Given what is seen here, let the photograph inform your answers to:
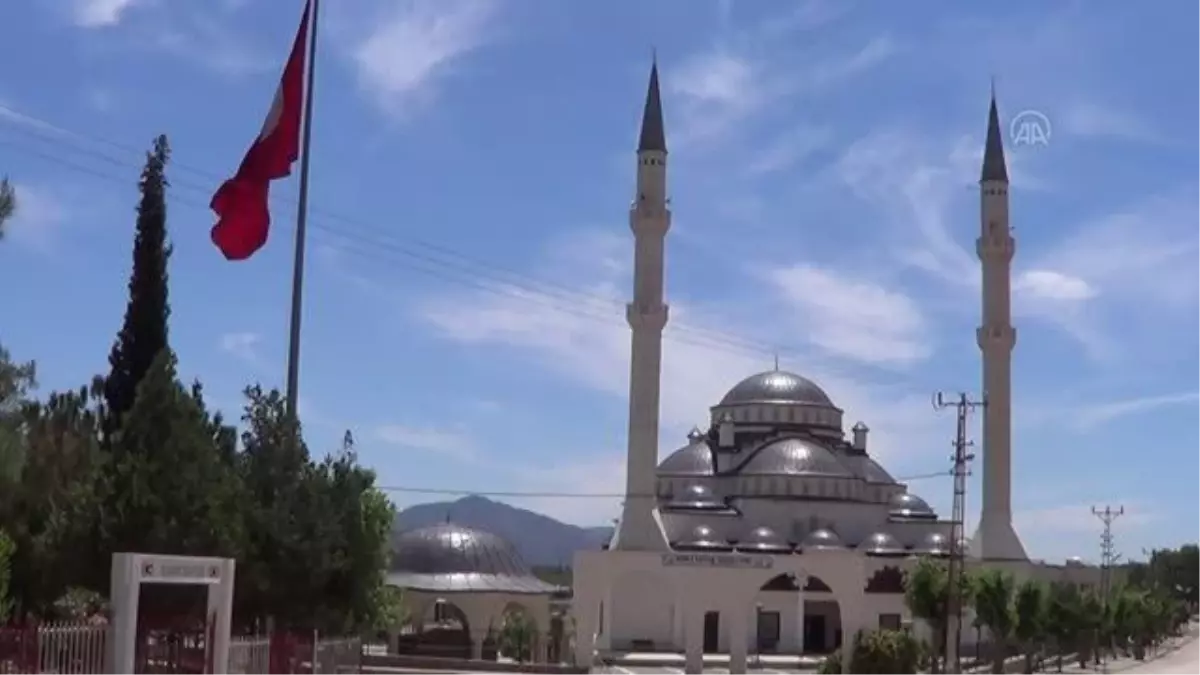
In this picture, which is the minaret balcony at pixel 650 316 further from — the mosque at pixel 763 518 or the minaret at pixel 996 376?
the minaret at pixel 996 376

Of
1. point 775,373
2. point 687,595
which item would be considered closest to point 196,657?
point 687,595

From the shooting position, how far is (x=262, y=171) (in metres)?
18.7

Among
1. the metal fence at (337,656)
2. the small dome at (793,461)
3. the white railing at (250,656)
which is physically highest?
the small dome at (793,461)

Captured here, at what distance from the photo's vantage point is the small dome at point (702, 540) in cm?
6725

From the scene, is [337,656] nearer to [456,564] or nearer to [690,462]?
[456,564]

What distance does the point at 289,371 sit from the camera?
19422 mm

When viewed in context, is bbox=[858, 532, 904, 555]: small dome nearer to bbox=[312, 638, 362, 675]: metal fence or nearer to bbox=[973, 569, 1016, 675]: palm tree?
bbox=[973, 569, 1016, 675]: palm tree

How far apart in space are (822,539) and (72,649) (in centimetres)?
5667

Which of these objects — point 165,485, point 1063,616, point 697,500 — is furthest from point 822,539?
point 165,485

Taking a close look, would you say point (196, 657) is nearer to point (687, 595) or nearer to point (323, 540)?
point (323, 540)

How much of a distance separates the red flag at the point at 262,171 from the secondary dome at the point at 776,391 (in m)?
61.6

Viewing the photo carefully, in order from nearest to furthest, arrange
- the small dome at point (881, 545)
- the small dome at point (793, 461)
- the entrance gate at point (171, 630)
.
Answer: the entrance gate at point (171, 630) < the small dome at point (881, 545) < the small dome at point (793, 461)

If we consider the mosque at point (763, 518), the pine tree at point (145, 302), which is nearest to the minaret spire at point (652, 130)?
the mosque at point (763, 518)

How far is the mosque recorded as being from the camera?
52844mm
